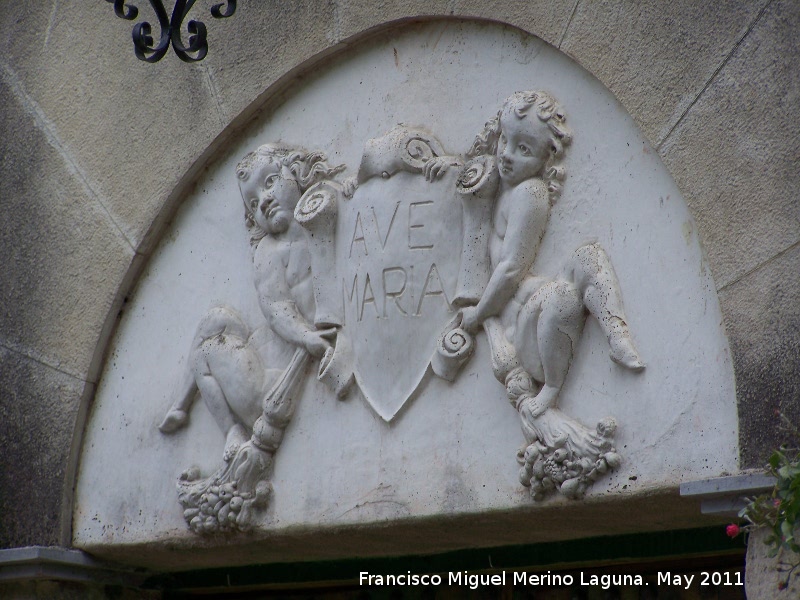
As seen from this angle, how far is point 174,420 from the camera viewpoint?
4.43 meters

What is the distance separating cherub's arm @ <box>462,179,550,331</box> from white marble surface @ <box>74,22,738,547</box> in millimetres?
43

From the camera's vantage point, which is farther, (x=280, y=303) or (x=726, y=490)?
(x=280, y=303)

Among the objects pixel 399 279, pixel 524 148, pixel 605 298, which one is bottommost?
pixel 605 298

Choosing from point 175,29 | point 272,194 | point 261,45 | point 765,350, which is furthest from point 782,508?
point 261,45

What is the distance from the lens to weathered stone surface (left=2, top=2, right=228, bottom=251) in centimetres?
458

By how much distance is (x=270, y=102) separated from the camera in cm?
449

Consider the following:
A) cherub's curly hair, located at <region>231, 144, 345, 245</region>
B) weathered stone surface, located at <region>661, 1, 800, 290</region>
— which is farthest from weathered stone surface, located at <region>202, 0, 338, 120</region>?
weathered stone surface, located at <region>661, 1, 800, 290</region>

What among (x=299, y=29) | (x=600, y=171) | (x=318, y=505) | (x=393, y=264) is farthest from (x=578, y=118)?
(x=318, y=505)

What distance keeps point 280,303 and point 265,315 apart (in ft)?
0.21

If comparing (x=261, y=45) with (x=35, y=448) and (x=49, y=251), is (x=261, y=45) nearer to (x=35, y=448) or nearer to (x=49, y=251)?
(x=49, y=251)

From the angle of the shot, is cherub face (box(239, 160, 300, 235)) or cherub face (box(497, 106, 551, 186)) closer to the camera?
cherub face (box(497, 106, 551, 186))

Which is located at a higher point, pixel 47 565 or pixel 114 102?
pixel 114 102

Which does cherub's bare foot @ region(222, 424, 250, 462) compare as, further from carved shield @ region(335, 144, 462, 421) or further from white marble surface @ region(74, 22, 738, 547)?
carved shield @ region(335, 144, 462, 421)

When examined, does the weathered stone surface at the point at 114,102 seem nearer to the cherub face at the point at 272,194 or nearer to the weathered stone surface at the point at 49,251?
the weathered stone surface at the point at 49,251
